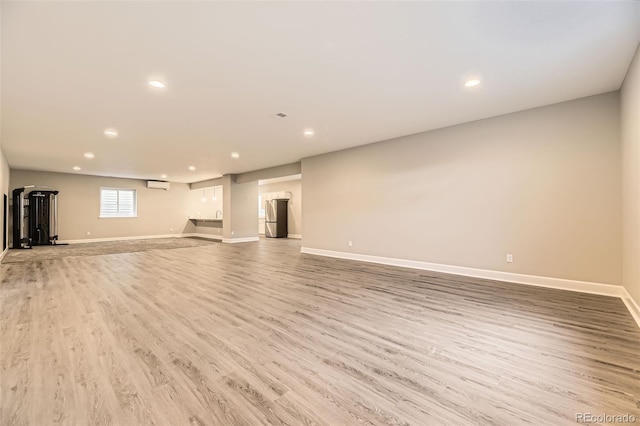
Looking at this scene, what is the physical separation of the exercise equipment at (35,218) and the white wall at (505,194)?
1027 centimetres

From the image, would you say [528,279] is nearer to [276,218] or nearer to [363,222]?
[363,222]

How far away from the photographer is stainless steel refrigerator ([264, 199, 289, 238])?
11.6 metres

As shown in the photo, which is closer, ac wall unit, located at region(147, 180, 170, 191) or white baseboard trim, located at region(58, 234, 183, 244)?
white baseboard trim, located at region(58, 234, 183, 244)

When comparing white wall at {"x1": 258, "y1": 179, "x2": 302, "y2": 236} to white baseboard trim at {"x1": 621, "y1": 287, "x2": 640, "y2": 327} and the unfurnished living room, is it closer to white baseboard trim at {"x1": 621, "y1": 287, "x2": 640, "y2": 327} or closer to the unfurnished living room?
the unfurnished living room

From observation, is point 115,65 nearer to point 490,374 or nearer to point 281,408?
point 281,408

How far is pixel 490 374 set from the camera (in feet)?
5.99

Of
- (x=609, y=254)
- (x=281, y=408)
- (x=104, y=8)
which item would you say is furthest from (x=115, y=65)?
(x=609, y=254)

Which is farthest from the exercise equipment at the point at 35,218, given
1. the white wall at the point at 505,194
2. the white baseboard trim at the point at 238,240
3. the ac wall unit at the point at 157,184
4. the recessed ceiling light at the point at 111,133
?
the white wall at the point at 505,194

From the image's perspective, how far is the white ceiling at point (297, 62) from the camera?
2.09m

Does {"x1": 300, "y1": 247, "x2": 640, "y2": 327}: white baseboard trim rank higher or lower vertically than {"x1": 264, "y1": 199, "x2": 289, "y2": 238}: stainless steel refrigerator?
lower

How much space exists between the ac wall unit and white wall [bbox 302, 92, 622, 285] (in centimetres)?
939

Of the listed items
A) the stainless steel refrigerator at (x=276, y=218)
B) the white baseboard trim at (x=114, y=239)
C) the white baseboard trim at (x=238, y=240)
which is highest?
the stainless steel refrigerator at (x=276, y=218)

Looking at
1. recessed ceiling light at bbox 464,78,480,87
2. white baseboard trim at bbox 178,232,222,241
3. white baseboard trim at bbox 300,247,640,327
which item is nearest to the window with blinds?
white baseboard trim at bbox 178,232,222,241

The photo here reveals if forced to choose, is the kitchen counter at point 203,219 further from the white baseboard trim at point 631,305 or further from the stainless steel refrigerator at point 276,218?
the white baseboard trim at point 631,305
